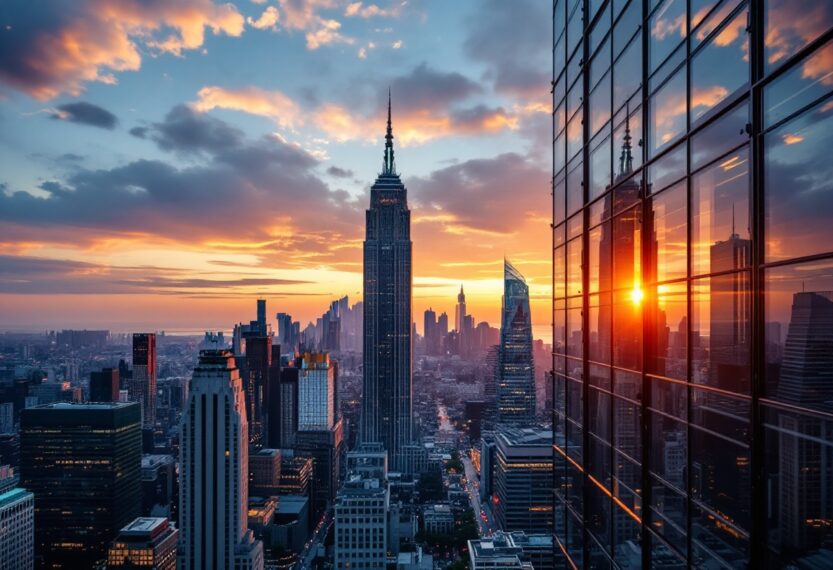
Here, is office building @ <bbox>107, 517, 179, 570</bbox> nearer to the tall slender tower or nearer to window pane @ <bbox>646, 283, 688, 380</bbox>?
window pane @ <bbox>646, 283, 688, 380</bbox>

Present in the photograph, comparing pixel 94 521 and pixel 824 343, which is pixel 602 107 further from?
pixel 94 521

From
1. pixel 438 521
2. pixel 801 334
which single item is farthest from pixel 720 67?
pixel 438 521

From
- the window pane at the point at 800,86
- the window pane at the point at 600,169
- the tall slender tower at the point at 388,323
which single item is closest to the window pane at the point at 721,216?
the window pane at the point at 800,86

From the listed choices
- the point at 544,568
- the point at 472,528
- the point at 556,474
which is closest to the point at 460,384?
the point at 472,528

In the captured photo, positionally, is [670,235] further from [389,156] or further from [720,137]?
[389,156]

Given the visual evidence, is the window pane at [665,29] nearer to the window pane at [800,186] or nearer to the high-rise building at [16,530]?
the window pane at [800,186]

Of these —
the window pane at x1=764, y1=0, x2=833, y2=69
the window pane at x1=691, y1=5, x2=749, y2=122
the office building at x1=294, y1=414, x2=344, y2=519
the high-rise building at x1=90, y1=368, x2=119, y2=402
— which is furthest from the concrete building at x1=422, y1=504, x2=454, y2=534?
the high-rise building at x1=90, y1=368, x2=119, y2=402
